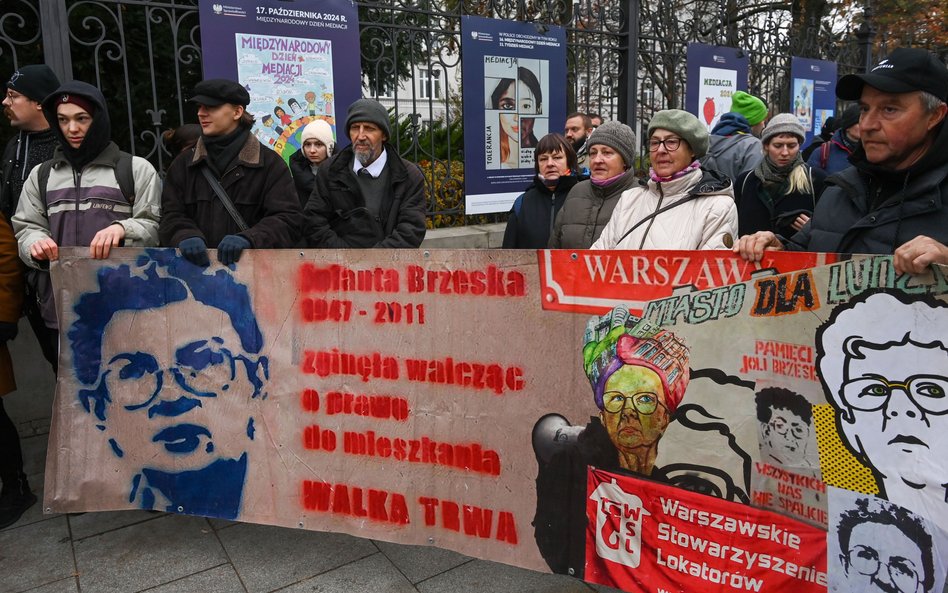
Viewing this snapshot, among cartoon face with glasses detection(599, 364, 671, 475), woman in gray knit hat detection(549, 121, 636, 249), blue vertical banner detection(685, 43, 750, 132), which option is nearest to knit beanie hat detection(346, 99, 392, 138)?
woman in gray knit hat detection(549, 121, 636, 249)

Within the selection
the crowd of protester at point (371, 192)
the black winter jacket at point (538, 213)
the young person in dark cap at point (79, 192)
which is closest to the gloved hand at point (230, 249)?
the crowd of protester at point (371, 192)

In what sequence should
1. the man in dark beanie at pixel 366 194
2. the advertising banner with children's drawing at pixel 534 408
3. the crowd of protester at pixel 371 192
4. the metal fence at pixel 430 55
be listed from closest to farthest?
the advertising banner with children's drawing at pixel 534 408
the crowd of protester at pixel 371 192
the man in dark beanie at pixel 366 194
the metal fence at pixel 430 55

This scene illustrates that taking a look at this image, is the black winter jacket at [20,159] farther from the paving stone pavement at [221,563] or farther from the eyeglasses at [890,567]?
the eyeglasses at [890,567]

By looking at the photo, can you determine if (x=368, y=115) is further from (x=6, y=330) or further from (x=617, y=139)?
(x=6, y=330)

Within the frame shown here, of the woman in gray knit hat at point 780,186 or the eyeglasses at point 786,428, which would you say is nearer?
the eyeglasses at point 786,428

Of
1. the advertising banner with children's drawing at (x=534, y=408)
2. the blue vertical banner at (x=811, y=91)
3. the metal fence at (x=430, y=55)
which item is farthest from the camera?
the blue vertical banner at (x=811, y=91)

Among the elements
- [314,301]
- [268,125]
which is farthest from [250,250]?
[268,125]

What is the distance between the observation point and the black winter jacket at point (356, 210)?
12.3ft

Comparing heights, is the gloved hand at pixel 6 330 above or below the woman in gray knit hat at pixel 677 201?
below

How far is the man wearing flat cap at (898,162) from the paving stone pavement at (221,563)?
1701 millimetres

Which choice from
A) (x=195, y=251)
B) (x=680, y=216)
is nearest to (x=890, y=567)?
(x=680, y=216)

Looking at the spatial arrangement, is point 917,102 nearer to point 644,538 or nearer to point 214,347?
point 644,538

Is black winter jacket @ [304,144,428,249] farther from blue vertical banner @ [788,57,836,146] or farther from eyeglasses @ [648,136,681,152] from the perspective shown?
blue vertical banner @ [788,57,836,146]

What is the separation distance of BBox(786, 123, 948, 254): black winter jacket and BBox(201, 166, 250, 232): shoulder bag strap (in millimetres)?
2441
